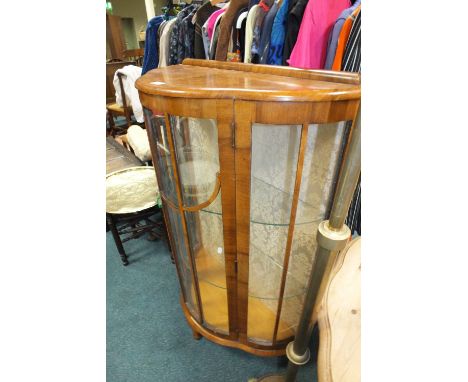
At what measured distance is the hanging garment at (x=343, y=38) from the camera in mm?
873

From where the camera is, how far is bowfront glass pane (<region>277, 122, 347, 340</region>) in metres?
0.59

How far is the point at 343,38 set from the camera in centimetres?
90

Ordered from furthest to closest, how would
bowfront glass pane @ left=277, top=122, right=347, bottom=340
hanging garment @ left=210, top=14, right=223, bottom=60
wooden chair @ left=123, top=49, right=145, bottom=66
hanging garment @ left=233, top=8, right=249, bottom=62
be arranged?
wooden chair @ left=123, top=49, right=145, bottom=66 → hanging garment @ left=210, top=14, right=223, bottom=60 → hanging garment @ left=233, top=8, right=249, bottom=62 → bowfront glass pane @ left=277, top=122, right=347, bottom=340

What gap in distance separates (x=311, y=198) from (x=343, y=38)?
605mm

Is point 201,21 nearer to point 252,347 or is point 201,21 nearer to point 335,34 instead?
point 335,34

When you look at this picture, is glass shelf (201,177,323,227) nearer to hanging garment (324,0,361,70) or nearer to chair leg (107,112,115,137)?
hanging garment (324,0,361,70)

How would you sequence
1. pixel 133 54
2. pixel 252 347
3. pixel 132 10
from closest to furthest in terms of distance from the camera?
pixel 252 347, pixel 133 54, pixel 132 10

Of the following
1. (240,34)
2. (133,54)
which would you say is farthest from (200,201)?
(133,54)

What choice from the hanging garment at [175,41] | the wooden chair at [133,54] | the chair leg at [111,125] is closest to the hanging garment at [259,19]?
the hanging garment at [175,41]

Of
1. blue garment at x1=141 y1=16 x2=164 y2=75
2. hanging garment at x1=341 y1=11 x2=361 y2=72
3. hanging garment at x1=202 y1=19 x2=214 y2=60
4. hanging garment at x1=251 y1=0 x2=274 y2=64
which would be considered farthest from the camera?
blue garment at x1=141 y1=16 x2=164 y2=75

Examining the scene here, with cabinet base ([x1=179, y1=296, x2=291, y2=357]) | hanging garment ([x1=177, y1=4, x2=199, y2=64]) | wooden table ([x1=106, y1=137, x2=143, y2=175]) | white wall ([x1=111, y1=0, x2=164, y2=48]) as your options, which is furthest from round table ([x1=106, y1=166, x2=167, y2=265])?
white wall ([x1=111, y1=0, x2=164, y2=48])

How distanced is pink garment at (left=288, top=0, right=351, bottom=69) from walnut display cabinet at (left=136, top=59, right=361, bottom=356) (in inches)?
15.5

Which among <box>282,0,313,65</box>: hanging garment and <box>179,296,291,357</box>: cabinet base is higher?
<box>282,0,313,65</box>: hanging garment
